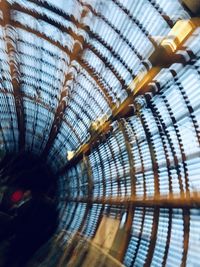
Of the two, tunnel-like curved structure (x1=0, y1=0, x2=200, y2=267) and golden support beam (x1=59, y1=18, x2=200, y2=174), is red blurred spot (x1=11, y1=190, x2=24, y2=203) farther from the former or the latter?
golden support beam (x1=59, y1=18, x2=200, y2=174)

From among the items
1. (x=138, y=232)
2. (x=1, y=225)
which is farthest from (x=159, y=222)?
(x=1, y=225)

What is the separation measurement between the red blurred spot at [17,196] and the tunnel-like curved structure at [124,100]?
310 inches

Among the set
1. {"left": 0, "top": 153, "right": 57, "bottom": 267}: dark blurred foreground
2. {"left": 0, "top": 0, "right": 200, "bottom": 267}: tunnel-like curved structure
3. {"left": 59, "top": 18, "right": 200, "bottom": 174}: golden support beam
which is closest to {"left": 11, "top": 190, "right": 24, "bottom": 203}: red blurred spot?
{"left": 0, "top": 153, "right": 57, "bottom": 267}: dark blurred foreground

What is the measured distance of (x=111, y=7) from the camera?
797cm

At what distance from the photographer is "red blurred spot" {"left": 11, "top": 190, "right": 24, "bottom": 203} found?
23.7 meters

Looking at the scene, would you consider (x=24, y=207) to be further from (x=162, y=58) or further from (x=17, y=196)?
(x=162, y=58)

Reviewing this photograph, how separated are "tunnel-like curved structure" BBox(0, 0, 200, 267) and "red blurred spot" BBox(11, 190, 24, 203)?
787cm

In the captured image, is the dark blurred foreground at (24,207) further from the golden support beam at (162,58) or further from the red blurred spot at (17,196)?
the golden support beam at (162,58)

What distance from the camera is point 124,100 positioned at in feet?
28.7

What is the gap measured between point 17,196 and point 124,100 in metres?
16.9

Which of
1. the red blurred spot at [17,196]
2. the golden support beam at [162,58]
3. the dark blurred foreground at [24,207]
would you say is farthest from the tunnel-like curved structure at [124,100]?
the red blurred spot at [17,196]

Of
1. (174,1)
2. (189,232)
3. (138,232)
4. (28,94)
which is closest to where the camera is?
(174,1)

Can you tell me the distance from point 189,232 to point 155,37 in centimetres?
355

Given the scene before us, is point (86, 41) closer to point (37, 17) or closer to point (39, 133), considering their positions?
point (37, 17)
